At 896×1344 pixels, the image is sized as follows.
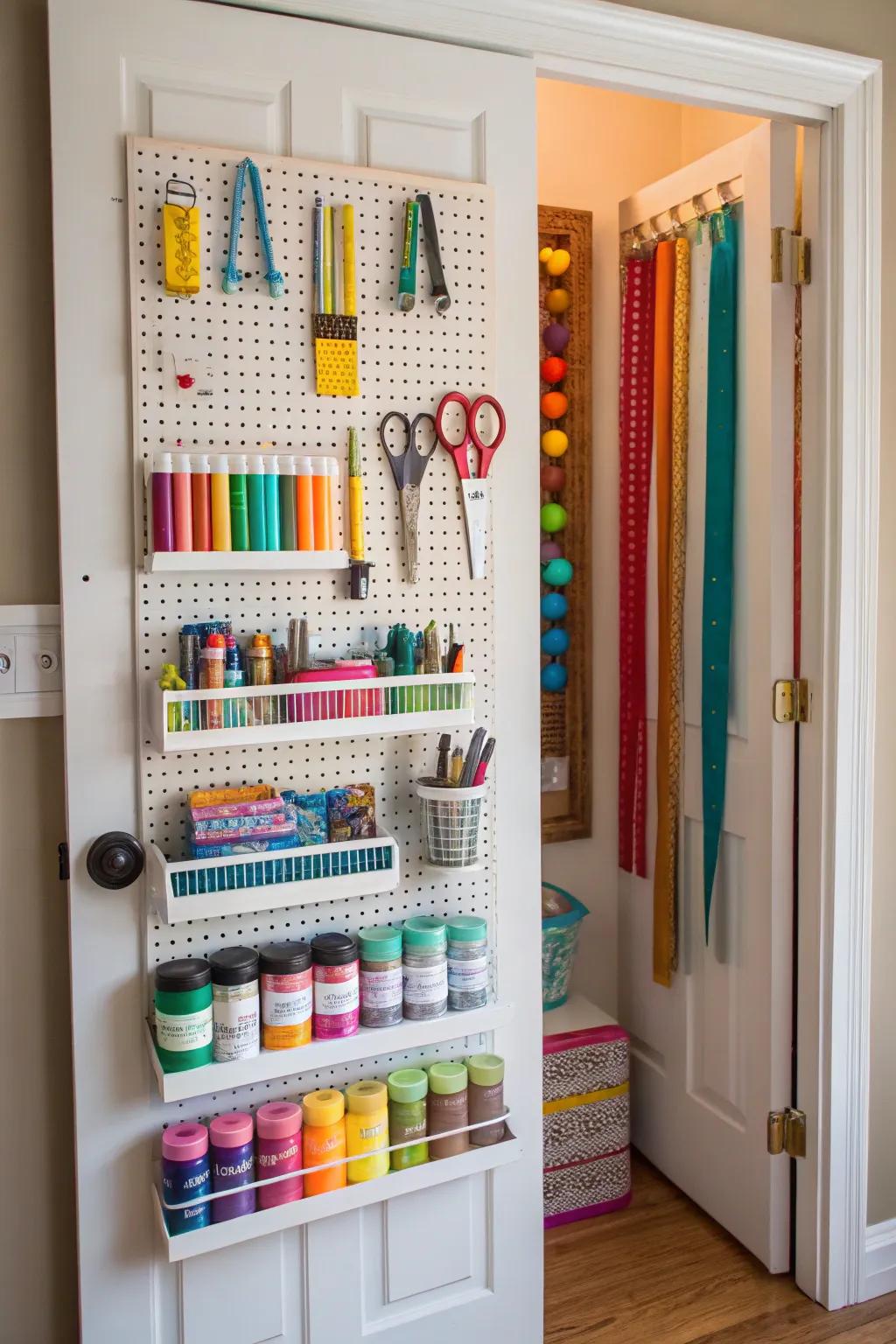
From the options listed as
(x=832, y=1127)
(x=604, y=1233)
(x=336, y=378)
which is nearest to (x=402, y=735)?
(x=336, y=378)

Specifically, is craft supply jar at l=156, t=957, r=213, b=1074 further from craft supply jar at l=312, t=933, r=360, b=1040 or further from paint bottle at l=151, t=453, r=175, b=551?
paint bottle at l=151, t=453, r=175, b=551

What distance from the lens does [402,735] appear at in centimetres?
165

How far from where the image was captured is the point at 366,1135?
156 cm

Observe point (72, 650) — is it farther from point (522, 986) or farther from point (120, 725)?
point (522, 986)

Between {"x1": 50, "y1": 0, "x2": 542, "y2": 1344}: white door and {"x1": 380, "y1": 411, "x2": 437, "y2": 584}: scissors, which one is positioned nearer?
{"x1": 50, "y1": 0, "x2": 542, "y2": 1344}: white door

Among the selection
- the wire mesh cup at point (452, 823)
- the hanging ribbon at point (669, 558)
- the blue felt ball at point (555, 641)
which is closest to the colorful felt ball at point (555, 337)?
the hanging ribbon at point (669, 558)

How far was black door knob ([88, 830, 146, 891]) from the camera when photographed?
1.44m

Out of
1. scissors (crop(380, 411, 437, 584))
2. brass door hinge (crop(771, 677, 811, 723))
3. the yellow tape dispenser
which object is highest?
the yellow tape dispenser

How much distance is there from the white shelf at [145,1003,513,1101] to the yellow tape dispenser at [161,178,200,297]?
3.44 feet

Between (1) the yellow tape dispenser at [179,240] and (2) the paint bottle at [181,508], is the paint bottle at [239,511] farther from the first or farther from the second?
(1) the yellow tape dispenser at [179,240]

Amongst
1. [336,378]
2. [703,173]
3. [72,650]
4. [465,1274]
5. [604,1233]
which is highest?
[703,173]

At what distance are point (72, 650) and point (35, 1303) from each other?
3.21 feet

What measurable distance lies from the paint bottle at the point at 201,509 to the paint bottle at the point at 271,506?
0.08 metres

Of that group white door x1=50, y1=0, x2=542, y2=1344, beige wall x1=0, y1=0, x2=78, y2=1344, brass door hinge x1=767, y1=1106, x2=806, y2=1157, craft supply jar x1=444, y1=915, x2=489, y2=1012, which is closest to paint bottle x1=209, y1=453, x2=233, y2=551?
white door x1=50, y1=0, x2=542, y2=1344
